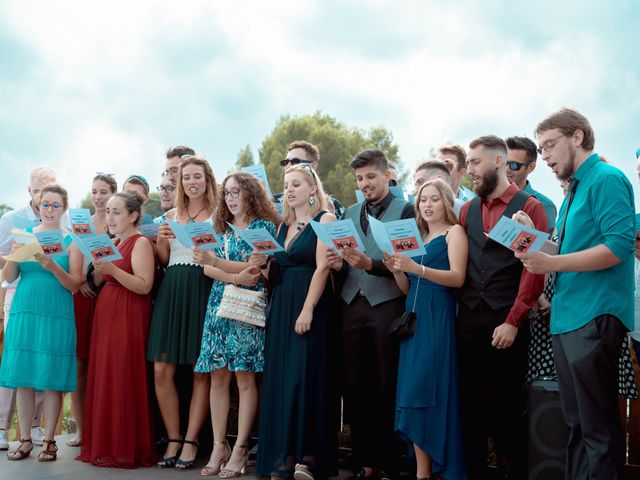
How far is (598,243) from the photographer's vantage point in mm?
4020

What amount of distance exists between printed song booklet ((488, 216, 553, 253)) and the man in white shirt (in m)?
4.65

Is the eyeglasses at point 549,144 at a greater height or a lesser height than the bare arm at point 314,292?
greater

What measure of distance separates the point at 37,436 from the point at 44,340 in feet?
4.33

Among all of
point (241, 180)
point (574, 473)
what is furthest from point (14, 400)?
point (574, 473)

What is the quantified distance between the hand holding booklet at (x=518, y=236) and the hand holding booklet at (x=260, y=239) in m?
1.71

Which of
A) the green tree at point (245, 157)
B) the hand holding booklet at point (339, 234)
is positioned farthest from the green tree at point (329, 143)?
the hand holding booklet at point (339, 234)

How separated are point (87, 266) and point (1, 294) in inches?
56.3

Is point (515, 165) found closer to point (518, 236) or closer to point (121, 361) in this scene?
point (518, 236)

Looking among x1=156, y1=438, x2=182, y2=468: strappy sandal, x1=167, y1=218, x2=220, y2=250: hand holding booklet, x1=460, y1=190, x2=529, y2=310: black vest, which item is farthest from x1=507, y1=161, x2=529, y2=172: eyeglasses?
x1=156, y1=438, x2=182, y2=468: strappy sandal

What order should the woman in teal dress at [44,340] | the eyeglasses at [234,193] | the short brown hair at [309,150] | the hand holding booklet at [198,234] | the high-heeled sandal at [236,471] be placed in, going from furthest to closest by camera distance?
the short brown hair at [309,150] < the woman in teal dress at [44,340] < the eyeglasses at [234,193] < the high-heeled sandal at [236,471] < the hand holding booklet at [198,234]

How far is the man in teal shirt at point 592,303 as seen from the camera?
3.90m

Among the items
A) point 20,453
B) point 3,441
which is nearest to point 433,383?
point 20,453

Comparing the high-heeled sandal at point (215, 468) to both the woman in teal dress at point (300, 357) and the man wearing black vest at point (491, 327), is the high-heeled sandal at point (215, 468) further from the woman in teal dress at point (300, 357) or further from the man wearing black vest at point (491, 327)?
the man wearing black vest at point (491, 327)

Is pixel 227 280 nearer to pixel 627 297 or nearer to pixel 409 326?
pixel 409 326
